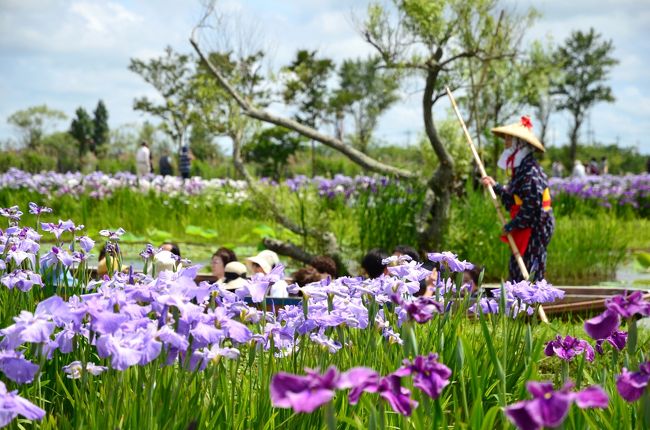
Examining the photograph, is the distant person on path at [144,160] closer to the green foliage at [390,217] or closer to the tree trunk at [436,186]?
the green foliage at [390,217]

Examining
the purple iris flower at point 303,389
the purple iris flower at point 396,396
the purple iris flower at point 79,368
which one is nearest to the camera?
the purple iris flower at point 303,389

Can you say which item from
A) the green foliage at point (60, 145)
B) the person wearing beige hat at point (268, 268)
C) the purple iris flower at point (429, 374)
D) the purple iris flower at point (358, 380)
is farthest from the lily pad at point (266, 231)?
the green foliage at point (60, 145)

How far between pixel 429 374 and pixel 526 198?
472 cm

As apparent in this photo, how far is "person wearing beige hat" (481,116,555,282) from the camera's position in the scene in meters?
5.83

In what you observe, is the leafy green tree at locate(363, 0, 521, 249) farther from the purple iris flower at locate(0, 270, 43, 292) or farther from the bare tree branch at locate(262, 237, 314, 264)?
the purple iris flower at locate(0, 270, 43, 292)

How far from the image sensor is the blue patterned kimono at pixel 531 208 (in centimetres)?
582

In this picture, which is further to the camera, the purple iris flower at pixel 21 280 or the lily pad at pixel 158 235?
the lily pad at pixel 158 235

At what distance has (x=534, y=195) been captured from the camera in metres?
5.81

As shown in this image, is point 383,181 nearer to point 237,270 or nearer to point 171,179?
point 237,270

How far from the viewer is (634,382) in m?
1.43

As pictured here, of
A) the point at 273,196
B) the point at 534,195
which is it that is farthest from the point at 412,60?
the point at 534,195

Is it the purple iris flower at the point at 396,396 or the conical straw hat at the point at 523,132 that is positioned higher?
the conical straw hat at the point at 523,132

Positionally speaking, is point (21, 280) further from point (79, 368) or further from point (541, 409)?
point (541, 409)

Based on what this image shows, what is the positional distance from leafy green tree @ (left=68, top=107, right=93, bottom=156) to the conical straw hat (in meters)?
49.4
